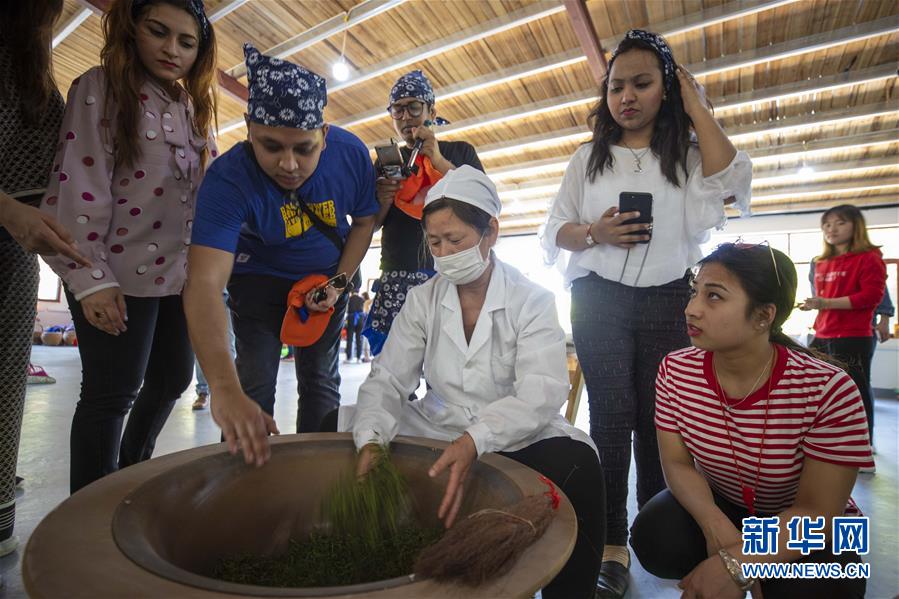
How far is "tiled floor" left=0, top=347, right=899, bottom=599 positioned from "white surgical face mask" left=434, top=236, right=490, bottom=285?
3.29 ft

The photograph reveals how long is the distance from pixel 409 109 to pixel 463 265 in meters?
1.01

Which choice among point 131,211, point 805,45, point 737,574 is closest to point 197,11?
point 131,211

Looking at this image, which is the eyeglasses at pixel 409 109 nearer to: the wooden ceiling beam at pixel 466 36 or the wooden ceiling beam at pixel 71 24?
the wooden ceiling beam at pixel 466 36

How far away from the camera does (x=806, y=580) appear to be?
1081mm

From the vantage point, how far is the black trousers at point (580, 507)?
1055mm

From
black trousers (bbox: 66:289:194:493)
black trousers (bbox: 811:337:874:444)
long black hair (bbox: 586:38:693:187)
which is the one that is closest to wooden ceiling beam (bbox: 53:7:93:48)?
black trousers (bbox: 66:289:194:493)

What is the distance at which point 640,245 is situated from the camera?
1531mm

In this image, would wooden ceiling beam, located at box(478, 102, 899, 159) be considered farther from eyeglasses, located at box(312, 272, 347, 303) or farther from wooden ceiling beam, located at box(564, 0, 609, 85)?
eyeglasses, located at box(312, 272, 347, 303)

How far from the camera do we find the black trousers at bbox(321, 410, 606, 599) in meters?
1.05

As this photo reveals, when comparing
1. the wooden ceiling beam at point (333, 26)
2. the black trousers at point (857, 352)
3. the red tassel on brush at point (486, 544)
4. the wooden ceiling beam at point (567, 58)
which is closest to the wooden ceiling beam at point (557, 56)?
the wooden ceiling beam at point (567, 58)

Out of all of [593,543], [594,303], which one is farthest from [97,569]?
[594,303]

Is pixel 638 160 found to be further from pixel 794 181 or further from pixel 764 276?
pixel 794 181

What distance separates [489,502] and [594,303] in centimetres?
84

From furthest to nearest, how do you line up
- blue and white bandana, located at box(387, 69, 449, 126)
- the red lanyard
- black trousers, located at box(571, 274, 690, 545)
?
blue and white bandana, located at box(387, 69, 449, 126) < black trousers, located at box(571, 274, 690, 545) < the red lanyard
